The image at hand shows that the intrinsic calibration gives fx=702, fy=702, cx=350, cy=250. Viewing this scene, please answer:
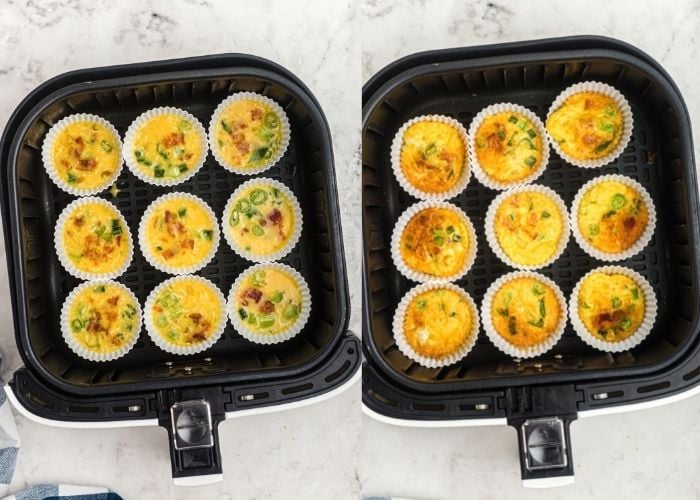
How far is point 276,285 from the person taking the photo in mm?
2412

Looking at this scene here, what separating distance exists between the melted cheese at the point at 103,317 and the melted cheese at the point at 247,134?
0.61 m

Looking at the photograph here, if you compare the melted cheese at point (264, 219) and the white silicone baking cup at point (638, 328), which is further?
the melted cheese at point (264, 219)

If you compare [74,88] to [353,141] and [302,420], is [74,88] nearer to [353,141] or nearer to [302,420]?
[353,141]

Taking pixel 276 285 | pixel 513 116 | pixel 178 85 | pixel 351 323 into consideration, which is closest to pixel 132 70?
pixel 178 85

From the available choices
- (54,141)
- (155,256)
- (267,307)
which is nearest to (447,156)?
(267,307)

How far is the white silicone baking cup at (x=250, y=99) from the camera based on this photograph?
7.77 ft

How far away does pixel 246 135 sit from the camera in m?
2.41

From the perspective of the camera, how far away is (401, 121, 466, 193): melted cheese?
2.35m

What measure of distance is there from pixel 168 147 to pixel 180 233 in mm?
298

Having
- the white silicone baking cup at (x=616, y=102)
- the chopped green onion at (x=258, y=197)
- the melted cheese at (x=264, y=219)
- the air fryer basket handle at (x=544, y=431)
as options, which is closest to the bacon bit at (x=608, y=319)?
the air fryer basket handle at (x=544, y=431)

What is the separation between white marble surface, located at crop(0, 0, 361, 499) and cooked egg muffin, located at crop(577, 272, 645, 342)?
31.1 inches

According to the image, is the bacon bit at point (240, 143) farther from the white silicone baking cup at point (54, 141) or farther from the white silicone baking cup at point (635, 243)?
the white silicone baking cup at point (635, 243)

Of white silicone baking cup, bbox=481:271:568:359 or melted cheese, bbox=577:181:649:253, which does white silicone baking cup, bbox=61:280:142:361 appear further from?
melted cheese, bbox=577:181:649:253

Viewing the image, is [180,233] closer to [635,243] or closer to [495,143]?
[495,143]
